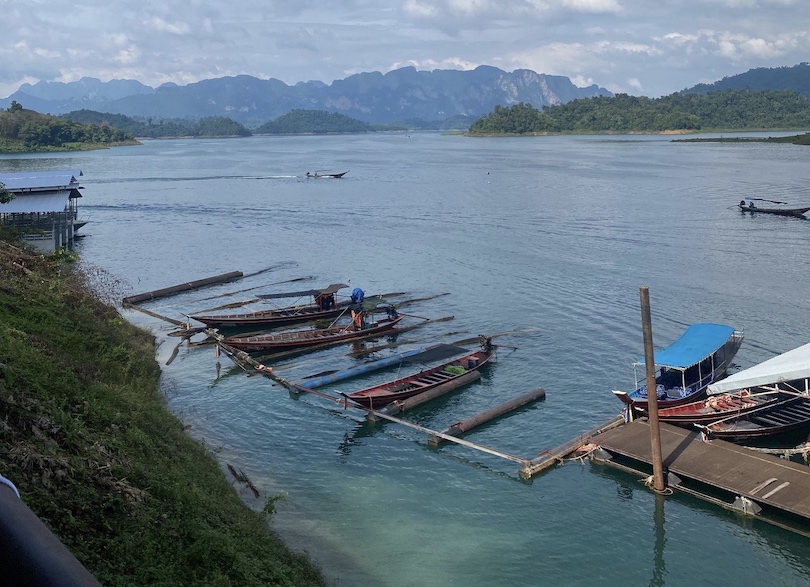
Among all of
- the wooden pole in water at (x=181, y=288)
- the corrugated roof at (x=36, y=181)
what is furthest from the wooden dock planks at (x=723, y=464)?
the corrugated roof at (x=36, y=181)

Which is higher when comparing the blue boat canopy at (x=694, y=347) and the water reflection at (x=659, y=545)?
the blue boat canopy at (x=694, y=347)

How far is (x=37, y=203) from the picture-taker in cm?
4450

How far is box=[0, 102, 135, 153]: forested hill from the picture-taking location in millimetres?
140125

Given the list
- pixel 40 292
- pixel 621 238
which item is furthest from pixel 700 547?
pixel 621 238

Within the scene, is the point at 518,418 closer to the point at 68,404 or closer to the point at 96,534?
the point at 68,404

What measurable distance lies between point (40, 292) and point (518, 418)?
641 inches

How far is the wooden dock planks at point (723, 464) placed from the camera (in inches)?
703

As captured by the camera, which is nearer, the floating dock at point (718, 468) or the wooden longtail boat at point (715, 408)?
the floating dock at point (718, 468)

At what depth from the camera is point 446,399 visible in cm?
2631

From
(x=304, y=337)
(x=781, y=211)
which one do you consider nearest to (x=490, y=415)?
(x=304, y=337)

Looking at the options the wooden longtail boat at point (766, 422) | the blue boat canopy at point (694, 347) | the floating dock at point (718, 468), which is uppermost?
the blue boat canopy at point (694, 347)

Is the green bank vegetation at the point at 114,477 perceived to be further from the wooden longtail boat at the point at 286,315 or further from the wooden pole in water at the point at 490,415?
the wooden longtail boat at the point at 286,315

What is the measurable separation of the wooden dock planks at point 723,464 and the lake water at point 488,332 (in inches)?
29.5

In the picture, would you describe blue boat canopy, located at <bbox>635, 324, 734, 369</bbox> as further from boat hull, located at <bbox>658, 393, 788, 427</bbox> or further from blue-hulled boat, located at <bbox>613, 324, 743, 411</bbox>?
boat hull, located at <bbox>658, 393, 788, 427</bbox>
